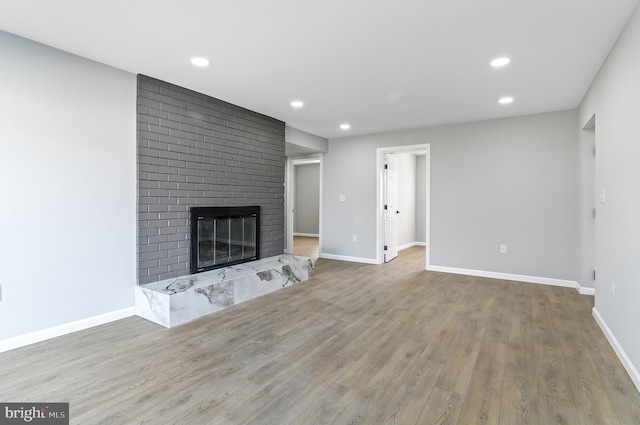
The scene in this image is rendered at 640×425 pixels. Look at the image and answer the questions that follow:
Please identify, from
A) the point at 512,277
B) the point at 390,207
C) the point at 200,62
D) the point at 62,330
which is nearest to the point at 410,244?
the point at 390,207

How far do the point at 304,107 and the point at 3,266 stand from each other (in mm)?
3368

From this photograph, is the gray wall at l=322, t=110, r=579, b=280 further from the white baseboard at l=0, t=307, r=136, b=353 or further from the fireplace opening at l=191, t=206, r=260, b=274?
the white baseboard at l=0, t=307, r=136, b=353

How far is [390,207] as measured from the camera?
623 centimetres

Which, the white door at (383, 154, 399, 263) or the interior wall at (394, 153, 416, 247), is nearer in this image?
the white door at (383, 154, 399, 263)

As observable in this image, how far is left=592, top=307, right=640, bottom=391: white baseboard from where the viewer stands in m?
1.98

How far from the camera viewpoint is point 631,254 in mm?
2127

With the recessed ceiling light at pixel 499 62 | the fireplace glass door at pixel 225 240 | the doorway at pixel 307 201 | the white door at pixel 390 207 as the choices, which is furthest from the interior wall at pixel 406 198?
the recessed ceiling light at pixel 499 62

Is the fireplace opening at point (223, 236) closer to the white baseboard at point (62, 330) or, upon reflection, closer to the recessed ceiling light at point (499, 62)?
the white baseboard at point (62, 330)

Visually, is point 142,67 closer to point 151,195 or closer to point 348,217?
point 151,195

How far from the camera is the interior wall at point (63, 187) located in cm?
243

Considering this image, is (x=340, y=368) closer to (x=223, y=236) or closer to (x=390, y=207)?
(x=223, y=236)

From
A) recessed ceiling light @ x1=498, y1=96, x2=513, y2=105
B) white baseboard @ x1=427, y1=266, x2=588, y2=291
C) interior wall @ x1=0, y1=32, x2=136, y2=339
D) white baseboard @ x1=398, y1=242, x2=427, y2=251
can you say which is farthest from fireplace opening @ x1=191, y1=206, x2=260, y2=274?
white baseboard @ x1=398, y1=242, x2=427, y2=251

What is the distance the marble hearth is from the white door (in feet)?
7.68

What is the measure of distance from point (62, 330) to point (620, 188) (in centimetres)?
453
